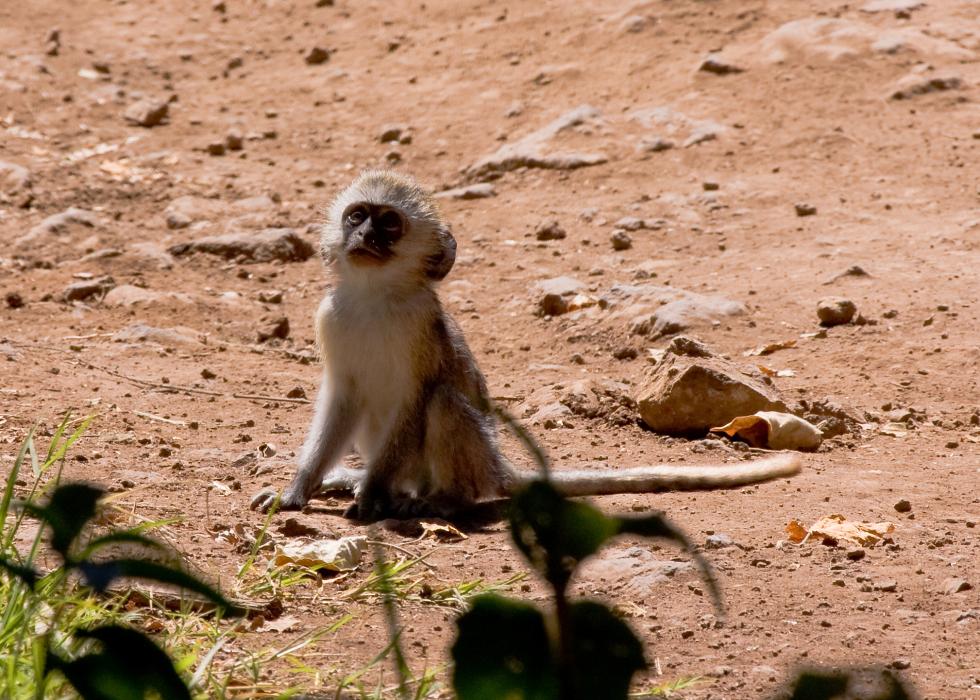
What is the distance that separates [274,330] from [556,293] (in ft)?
6.52

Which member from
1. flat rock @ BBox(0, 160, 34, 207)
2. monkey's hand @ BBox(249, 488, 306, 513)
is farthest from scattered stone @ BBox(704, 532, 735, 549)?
flat rock @ BBox(0, 160, 34, 207)

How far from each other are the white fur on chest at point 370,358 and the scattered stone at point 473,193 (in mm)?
5267

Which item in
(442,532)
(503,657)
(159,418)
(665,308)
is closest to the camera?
(503,657)

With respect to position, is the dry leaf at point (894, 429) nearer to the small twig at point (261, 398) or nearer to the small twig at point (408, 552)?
the small twig at point (408, 552)

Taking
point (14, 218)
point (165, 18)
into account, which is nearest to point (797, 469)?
point (14, 218)

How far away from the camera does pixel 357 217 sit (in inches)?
247

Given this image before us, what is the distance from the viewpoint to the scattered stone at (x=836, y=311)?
8383 mm

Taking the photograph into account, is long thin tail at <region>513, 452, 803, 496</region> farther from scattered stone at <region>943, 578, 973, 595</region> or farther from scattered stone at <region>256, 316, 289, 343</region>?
scattered stone at <region>256, 316, 289, 343</region>

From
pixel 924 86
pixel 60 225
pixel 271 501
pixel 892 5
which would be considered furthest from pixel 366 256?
pixel 892 5

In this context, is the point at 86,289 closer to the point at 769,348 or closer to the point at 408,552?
the point at 769,348

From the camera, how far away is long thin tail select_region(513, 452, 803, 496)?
6074mm

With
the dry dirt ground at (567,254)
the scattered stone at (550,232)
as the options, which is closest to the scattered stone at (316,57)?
the dry dirt ground at (567,254)

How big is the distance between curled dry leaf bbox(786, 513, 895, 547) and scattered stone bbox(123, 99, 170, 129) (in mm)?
9684

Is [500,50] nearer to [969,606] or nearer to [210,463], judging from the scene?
[210,463]
